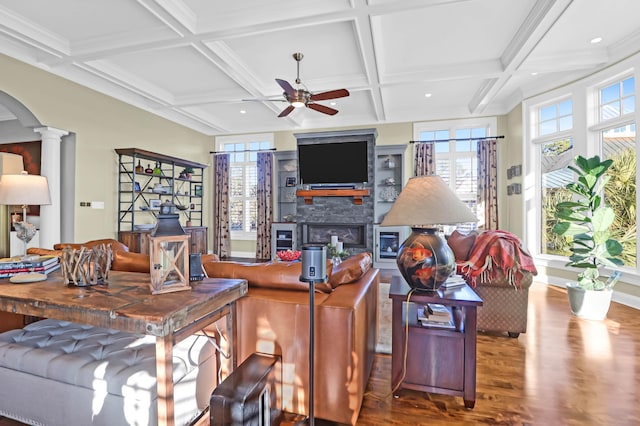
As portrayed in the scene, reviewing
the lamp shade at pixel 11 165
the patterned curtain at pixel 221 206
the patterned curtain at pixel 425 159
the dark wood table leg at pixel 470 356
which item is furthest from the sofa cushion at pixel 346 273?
the patterned curtain at pixel 221 206

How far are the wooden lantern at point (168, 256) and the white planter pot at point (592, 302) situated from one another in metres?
3.96

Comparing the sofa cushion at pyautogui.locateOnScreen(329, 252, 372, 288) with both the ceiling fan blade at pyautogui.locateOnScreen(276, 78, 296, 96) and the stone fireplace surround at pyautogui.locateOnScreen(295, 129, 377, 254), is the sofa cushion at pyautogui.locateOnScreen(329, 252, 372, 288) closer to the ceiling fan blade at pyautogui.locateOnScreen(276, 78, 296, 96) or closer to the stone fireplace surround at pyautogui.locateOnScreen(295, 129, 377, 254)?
the ceiling fan blade at pyautogui.locateOnScreen(276, 78, 296, 96)

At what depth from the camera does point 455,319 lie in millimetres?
2033

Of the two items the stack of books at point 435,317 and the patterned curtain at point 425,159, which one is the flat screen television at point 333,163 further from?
the stack of books at point 435,317

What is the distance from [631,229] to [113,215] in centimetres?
755

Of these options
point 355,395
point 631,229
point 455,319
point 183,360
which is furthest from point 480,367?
point 631,229

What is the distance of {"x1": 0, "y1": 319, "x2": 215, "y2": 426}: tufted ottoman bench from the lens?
131cm

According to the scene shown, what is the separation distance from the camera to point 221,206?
738 centimetres

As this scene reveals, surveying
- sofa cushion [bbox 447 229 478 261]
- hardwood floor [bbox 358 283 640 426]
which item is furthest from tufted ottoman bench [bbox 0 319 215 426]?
sofa cushion [bbox 447 229 478 261]

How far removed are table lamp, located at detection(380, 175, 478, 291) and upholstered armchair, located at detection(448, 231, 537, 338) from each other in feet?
3.86

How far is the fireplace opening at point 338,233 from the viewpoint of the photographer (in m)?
6.41

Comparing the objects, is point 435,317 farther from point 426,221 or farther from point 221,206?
point 221,206

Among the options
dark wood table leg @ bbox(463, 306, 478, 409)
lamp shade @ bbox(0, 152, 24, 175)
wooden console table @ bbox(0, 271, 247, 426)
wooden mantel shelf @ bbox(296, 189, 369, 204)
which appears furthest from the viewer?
wooden mantel shelf @ bbox(296, 189, 369, 204)

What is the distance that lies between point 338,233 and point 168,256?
5.31 meters
